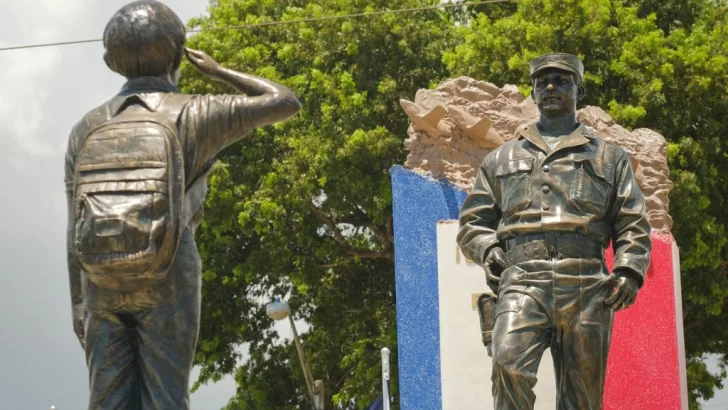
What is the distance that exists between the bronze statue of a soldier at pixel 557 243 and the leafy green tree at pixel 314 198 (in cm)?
1527

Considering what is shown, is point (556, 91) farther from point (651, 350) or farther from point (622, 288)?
point (651, 350)

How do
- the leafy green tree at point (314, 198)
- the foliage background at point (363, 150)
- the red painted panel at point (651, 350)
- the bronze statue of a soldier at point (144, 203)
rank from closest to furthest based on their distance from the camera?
the bronze statue of a soldier at point (144, 203) < the red painted panel at point (651, 350) < the foliage background at point (363, 150) < the leafy green tree at point (314, 198)

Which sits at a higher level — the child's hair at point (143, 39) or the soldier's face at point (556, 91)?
the soldier's face at point (556, 91)

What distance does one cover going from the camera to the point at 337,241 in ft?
84.6

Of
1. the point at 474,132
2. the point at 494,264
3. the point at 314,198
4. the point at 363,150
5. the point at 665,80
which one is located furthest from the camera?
the point at 314,198

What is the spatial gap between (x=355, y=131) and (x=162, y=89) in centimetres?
1741

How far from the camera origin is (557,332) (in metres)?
8.54

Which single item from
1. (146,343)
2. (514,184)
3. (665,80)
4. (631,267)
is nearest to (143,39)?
(146,343)

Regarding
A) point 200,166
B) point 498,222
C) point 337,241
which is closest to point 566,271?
point 498,222

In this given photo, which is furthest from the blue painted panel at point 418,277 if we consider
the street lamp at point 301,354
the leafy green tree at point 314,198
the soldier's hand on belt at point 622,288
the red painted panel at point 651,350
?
the leafy green tree at point 314,198

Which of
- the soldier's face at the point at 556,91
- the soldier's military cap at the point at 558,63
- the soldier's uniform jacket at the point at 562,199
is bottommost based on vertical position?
the soldier's uniform jacket at the point at 562,199

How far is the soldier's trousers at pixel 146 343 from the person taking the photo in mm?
6672

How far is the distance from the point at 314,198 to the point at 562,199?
55.1 feet

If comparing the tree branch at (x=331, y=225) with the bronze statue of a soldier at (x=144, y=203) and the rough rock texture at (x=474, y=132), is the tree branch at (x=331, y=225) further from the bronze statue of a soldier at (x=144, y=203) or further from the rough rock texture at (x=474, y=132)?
the bronze statue of a soldier at (x=144, y=203)
